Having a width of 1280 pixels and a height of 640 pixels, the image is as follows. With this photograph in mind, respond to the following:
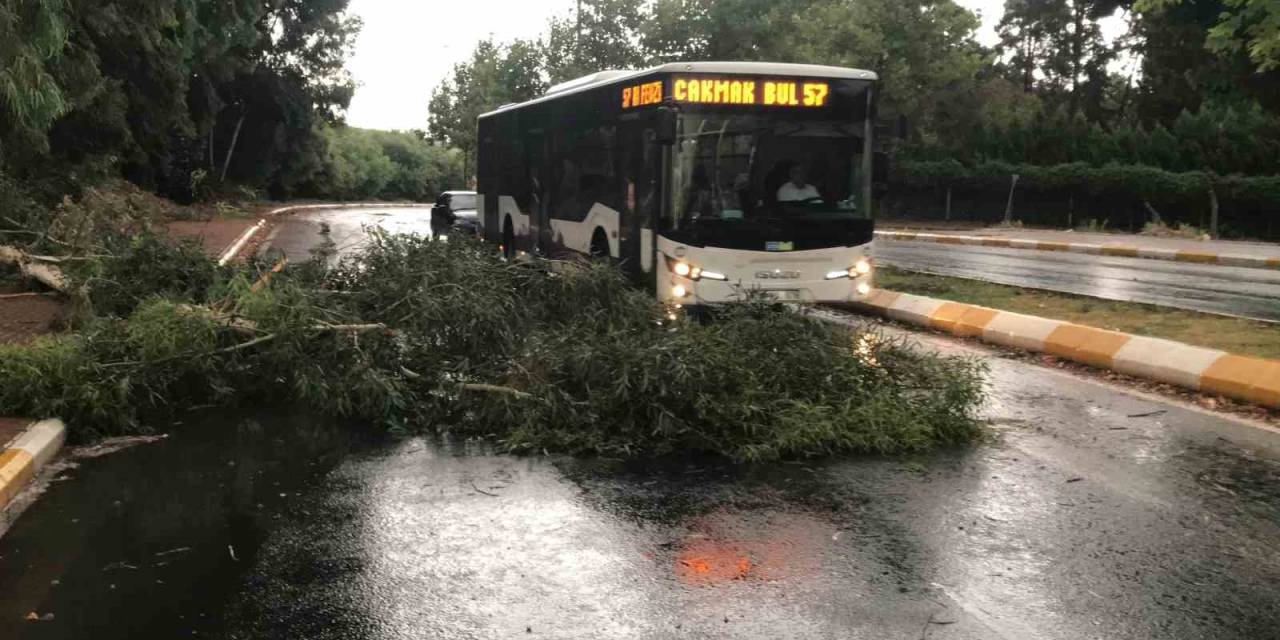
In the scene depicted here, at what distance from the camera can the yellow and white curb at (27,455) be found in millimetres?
6020

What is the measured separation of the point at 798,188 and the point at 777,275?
1016mm

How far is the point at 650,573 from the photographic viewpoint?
4.96 meters

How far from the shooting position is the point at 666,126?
37.2 feet

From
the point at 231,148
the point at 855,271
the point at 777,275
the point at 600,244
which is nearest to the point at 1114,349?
the point at 855,271

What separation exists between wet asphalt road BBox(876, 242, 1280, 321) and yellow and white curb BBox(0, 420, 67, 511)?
488 inches

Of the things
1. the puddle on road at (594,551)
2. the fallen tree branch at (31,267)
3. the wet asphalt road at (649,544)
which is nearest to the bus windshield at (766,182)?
the wet asphalt road at (649,544)

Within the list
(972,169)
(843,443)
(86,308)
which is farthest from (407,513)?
(972,169)

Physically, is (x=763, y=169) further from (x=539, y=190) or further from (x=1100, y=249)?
(x=1100, y=249)

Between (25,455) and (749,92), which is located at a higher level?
(749,92)

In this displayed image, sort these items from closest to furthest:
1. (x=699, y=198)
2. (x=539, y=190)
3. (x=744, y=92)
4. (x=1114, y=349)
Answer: (x=1114, y=349) < (x=699, y=198) < (x=744, y=92) < (x=539, y=190)

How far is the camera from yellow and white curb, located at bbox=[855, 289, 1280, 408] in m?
8.91

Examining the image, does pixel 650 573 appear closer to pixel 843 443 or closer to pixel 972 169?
pixel 843 443

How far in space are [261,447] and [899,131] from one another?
8.22 meters

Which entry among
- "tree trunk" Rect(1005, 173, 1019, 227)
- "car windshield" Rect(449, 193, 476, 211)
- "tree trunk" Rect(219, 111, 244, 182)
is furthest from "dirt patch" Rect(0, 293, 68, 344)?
"tree trunk" Rect(219, 111, 244, 182)
